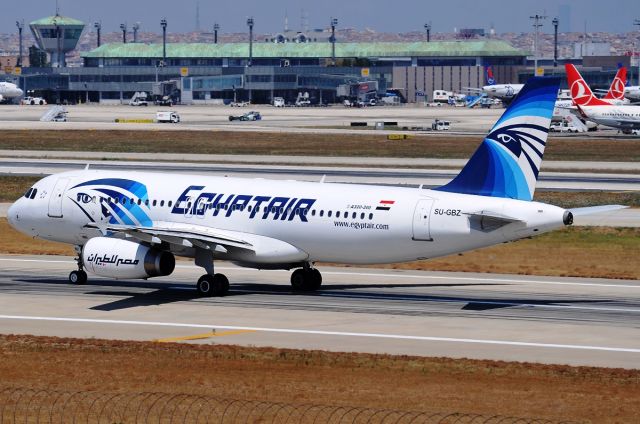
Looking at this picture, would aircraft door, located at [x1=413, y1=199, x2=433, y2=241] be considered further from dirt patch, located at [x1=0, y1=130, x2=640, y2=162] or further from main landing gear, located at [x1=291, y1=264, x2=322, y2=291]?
dirt patch, located at [x1=0, y1=130, x2=640, y2=162]

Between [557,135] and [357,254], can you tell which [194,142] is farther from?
[357,254]

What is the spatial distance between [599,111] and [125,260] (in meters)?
118

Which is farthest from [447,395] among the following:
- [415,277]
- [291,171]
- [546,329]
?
[291,171]

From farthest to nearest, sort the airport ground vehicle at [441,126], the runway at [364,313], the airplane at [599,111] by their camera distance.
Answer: the airport ground vehicle at [441,126] → the airplane at [599,111] → the runway at [364,313]

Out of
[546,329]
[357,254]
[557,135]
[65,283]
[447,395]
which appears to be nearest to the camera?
[447,395]

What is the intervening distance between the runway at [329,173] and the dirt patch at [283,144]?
16.2m

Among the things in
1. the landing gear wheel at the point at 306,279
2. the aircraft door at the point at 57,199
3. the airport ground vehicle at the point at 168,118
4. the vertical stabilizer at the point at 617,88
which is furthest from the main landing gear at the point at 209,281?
the airport ground vehicle at the point at 168,118

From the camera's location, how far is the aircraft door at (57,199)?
51.4 m

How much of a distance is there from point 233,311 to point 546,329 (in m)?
11.0

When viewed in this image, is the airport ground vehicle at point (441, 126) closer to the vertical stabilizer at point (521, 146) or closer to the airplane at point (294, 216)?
the airplane at point (294, 216)

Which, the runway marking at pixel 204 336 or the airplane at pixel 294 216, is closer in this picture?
the runway marking at pixel 204 336

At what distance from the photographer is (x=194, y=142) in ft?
463

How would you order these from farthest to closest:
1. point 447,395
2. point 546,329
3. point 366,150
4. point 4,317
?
point 366,150, point 4,317, point 546,329, point 447,395

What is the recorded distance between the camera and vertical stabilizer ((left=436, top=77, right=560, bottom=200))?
44.6 metres
